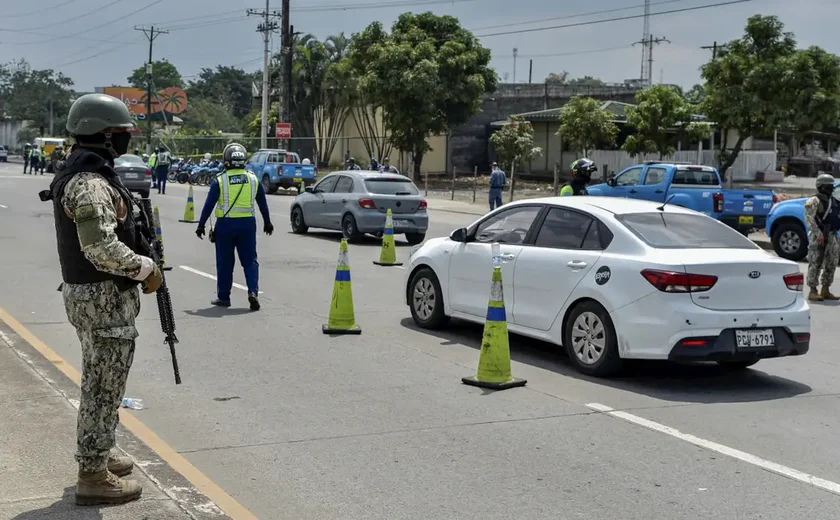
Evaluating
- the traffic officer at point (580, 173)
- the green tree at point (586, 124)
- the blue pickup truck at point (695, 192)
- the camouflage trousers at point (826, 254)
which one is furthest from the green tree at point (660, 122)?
the camouflage trousers at point (826, 254)

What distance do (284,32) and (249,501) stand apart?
46595mm

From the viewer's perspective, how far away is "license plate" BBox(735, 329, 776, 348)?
28.7 ft

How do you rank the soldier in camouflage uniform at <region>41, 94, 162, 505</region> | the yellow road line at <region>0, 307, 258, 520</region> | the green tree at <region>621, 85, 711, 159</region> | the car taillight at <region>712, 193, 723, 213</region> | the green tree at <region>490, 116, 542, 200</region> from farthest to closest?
the green tree at <region>490, 116, 542, 200</region> → the green tree at <region>621, 85, 711, 159</region> → the car taillight at <region>712, 193, 723, 213</region> → the yellow road line at <region>0, 307, 258, 520</region> → the soldier in camouflage uniform at <region>41, 94, 162, 505</region>

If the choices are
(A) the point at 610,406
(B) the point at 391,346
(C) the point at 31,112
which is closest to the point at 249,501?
(A) the point at 610,406

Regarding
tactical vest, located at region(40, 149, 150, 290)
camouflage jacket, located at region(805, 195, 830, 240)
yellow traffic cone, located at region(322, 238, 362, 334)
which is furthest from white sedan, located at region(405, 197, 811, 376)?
camouflage jacket, located at region(805, 195, 830, 240)

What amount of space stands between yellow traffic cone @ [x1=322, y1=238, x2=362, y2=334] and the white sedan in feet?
4.31

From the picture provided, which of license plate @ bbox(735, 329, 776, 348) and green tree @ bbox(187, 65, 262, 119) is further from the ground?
green tree @ bbox(187, 65, 262, 119)

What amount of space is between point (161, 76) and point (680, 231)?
455ft

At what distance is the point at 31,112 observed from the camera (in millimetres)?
134250

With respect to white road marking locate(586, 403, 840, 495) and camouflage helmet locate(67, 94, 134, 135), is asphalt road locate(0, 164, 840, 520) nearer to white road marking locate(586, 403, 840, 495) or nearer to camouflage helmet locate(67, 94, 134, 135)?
white road marking locate(586, 403, 840, 495)

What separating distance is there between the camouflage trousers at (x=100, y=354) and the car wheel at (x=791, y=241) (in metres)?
17.4

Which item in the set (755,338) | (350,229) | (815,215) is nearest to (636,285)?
(755,338)

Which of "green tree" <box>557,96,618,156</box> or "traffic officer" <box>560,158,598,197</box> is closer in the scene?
"traffic officer" <box>560,158,598,197</box>

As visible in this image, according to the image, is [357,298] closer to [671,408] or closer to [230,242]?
[230,242]
